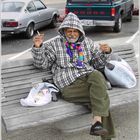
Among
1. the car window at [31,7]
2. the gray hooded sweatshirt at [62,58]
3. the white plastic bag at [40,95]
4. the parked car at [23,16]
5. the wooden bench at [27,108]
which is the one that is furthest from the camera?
the car window at [31,7]

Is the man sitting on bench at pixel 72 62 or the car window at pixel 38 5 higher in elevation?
the car window at pixel 38 5

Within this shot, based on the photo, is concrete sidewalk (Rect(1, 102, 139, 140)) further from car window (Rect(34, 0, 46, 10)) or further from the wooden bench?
car window (Rect(34, 0, 46, 10))

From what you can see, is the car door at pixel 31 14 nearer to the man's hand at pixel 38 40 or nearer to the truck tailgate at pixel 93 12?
the truck tailgate at pixel 93 12

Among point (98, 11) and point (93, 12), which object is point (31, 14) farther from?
point (98, 11)

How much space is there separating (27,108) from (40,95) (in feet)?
0.70

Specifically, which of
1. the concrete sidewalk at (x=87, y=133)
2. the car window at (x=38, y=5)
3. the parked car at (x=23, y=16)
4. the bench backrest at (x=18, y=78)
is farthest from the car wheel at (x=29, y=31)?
the bench backrest at (x=18, y=78)

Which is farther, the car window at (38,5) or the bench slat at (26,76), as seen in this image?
the car window at (38,5)

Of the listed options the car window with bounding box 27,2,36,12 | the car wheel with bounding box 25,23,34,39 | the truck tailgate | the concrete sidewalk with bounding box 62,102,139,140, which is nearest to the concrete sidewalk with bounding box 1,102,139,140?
the concrete sidewalk with bounding box 62,102,139,140

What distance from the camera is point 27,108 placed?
409 centimetres

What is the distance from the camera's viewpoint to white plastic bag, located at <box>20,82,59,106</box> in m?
4.11

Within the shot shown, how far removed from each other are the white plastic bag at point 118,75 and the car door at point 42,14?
857 centimetres

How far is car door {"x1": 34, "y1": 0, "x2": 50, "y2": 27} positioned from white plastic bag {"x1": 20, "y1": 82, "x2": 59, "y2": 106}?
8841 millimetres

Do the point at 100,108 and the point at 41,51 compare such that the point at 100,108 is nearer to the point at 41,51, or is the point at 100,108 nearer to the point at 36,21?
the point at 41,51

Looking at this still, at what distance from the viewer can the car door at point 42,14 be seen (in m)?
13.0
